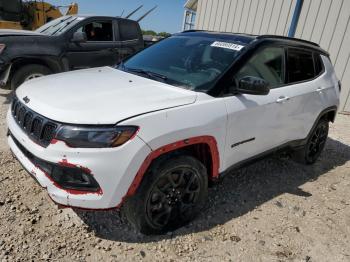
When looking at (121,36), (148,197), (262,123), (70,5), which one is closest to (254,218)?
(262,123)

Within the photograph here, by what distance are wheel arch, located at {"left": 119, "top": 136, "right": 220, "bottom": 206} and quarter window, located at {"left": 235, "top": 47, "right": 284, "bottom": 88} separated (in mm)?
720

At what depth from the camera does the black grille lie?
7.95ft

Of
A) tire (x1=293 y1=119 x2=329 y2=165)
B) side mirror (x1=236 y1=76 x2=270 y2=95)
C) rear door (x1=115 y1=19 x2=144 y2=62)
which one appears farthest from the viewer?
rear door (x1=115 y1=19 x2=144 y2=62)

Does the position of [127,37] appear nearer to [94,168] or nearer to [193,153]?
[193,153]

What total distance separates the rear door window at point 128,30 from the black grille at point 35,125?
4.97 meters

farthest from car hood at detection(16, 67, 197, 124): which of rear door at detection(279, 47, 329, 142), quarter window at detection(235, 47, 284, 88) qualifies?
rear door at detection(279, 47, 329, 142)

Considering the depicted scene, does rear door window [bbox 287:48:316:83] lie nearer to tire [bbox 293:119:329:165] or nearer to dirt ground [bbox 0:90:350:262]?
tire [bbox 293:119:329:165]

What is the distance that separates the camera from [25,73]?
238 inches

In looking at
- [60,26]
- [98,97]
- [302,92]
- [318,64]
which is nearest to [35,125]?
[98,97]

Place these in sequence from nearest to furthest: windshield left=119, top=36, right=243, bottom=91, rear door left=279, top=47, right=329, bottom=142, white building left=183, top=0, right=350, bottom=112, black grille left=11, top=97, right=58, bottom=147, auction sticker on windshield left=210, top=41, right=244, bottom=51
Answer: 1. black grille left=11, top=97, right=58, bottom=147
2. windshield left=119, top=36, right=243, bottom=91
3. auction sticker on windshield left=210, top=41, right=244, bottom=51
4. rear door left=279, top=47, right=329, bottom=142
5. white building left=183, top=0, right=350, bottom=112

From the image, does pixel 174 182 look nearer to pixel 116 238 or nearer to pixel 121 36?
pixel 116 238

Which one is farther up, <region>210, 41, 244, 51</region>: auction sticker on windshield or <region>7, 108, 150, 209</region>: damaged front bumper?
<region>210, 41, 244, 51</region>: auction sticker on windshield

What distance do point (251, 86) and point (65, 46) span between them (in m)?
4.75

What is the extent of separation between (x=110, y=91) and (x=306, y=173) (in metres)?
3.17
